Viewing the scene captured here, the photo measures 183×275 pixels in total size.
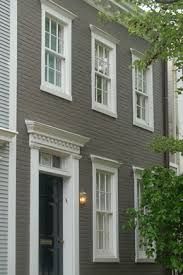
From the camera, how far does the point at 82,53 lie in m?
15.2

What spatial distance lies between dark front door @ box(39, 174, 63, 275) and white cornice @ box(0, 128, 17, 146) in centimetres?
169

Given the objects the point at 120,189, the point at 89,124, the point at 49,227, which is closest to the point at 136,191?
the point at 120,189

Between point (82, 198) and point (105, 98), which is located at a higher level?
point (105, 98)

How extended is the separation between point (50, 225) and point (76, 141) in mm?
1886

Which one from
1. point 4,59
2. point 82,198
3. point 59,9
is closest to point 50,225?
point 82,198

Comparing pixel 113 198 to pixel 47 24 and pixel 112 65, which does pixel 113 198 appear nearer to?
pixel 112 65

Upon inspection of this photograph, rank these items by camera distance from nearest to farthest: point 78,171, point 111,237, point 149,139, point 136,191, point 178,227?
point 178,227
point 78,171
point 111,237
point 136,191
point 149,139

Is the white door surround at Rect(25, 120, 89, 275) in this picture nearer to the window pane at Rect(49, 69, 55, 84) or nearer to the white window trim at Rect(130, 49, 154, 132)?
the window pane at Rect(49, 69, 55, 84)

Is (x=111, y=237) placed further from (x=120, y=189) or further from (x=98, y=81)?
(x=98, y=81)

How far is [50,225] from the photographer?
13.8 meters

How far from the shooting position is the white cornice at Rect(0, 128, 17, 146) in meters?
11.7

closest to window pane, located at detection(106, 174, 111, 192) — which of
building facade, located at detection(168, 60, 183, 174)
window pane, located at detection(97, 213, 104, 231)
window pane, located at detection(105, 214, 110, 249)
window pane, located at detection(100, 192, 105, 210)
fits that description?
window pane, located at detection(100, 192, 105, 210)

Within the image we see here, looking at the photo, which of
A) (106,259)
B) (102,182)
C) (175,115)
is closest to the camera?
(106,259)

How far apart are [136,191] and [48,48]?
514cm
